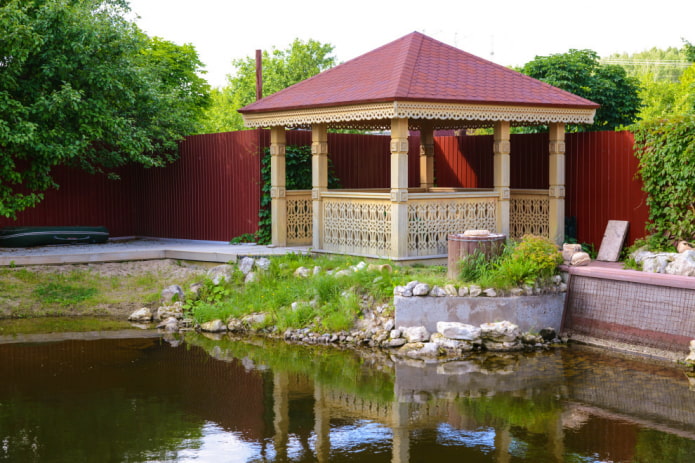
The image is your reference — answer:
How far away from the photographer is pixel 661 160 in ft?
43.1

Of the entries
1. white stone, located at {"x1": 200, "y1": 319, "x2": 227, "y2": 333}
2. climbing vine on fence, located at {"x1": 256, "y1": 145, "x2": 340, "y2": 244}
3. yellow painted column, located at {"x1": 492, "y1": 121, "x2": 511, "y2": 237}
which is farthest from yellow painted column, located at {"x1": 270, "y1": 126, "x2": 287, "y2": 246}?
yellow painted column, located at {"x1": 492, "y1": 121, "x2": 511, "y2": 237}

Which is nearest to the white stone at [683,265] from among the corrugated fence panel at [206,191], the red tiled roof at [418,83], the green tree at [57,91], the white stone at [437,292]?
the white stone at [437,292]

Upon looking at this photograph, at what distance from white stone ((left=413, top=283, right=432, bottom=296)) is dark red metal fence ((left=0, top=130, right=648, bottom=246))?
4397 mm

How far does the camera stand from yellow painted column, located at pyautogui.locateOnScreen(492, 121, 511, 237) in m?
14.0

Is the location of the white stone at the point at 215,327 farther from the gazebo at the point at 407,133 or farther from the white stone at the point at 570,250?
the white stone at the point at 570,250

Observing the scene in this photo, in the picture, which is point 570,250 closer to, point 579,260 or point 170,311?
point 579,260

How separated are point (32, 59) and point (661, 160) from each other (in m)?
10.4

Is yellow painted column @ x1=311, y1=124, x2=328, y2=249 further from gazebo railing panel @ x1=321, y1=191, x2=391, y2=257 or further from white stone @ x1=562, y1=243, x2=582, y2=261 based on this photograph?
white stone @ x1=562, y1=243, x2=582, y2=261

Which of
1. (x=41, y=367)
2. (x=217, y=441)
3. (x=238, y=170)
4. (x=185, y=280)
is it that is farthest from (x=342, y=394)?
(x=238, y=170)

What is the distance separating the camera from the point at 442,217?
44.7 feet

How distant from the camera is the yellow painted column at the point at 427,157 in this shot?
17.2 m

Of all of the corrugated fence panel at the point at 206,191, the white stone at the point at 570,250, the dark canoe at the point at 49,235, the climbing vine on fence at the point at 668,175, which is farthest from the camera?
the corrugated fence panel at the point at 206,191

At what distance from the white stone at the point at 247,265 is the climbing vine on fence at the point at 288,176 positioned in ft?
6.79

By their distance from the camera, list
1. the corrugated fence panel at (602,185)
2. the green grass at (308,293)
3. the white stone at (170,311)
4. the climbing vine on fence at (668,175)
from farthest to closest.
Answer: the corrugated fence panel at (602,185)
the white stone at (170,311)
the climbing vine on fence at (668,175)
the green grass at (308,293)
